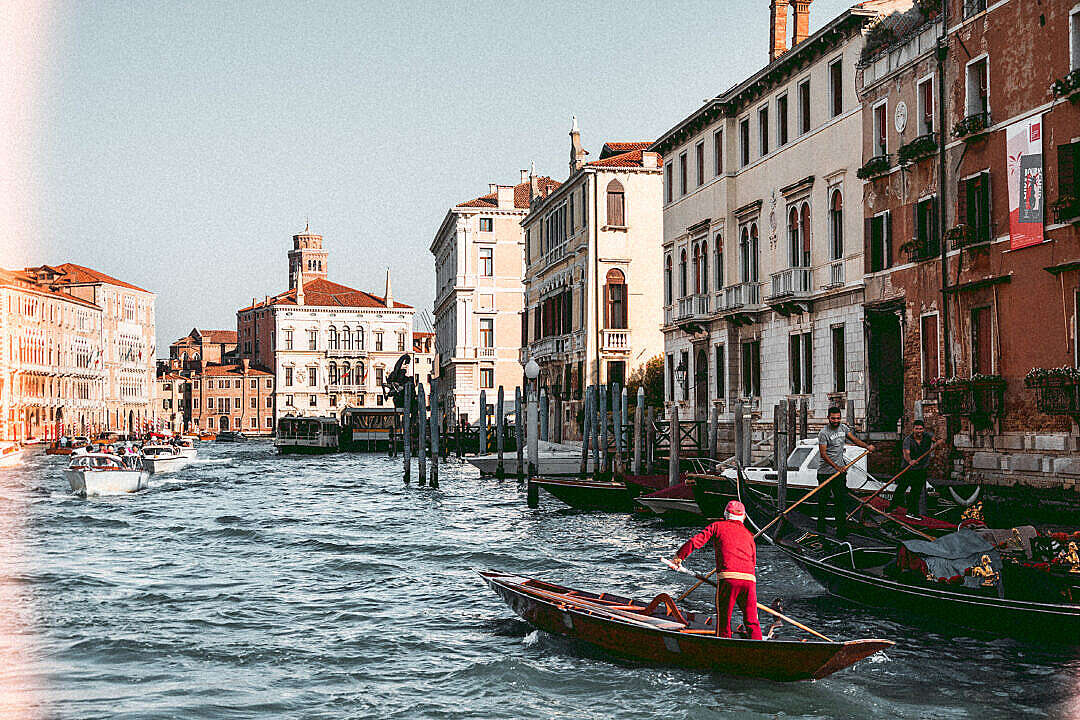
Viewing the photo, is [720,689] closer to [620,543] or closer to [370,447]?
[620,543]

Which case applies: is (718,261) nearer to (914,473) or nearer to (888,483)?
(914,473)

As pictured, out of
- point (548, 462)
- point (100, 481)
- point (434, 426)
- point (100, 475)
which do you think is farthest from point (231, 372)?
point (548, 462)

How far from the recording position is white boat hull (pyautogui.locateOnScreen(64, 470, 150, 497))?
92.1 feet

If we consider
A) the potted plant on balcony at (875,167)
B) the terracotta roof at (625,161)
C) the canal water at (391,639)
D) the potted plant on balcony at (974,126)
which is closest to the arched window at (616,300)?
the terracotta roof at (625,161)

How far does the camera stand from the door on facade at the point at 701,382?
29047 millimetres

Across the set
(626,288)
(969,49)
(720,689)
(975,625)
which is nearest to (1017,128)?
(969,49)

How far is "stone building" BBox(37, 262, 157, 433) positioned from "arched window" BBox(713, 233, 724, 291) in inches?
2580

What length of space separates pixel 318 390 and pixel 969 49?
80870 mm

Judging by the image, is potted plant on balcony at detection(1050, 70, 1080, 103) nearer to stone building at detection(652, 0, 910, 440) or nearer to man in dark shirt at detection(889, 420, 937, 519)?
man in dark shirt at detection(889, 420, 937, 519)

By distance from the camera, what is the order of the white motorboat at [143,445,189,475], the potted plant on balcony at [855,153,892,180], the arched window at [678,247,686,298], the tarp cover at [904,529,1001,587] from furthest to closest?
1. the white motorboat at [143,445,189,475]
2. the arched window at [678,247,686,298]
3. the potted plant on balcony at [855,153,892,180]
4. the tarp cover at [904,529,1001,587]

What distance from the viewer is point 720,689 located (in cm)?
888

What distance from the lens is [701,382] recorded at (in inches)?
1151

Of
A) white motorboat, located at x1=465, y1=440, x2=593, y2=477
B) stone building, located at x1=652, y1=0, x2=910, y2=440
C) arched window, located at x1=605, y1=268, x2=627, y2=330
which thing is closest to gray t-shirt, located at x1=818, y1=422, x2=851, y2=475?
stone building, located at x1=652, y1=0, x2=910, y2=440

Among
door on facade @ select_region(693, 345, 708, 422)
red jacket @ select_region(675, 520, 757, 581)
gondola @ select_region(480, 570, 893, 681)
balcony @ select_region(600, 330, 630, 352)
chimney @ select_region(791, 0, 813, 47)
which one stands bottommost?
gondola @ select_region(480, 570, 893, 681)
